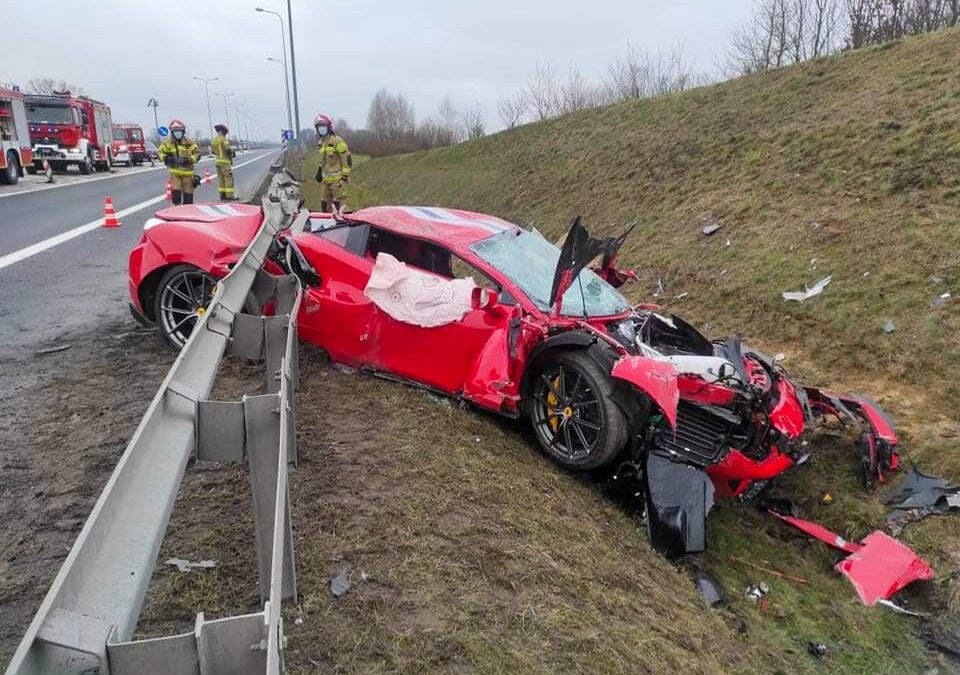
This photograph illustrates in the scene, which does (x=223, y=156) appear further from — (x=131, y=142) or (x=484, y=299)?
(x=131, y=142)

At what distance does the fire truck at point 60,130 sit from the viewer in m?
26.7

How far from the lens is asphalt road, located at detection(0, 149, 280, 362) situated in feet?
19.7

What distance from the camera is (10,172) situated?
67.3 feet

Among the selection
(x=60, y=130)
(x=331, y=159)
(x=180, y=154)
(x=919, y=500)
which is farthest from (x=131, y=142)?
(x=919, y=500)

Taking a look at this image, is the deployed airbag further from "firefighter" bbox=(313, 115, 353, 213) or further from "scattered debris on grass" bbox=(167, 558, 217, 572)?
"firefighter" bbox=(313, 115, 353, 213)

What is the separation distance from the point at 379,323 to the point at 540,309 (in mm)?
1259

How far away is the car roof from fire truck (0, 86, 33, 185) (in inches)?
789

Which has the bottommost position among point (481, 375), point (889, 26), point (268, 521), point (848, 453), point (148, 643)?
point (848, 453)

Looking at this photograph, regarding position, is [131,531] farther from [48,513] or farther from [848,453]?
[848,453]

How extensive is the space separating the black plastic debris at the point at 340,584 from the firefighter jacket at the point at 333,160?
10.5 metres

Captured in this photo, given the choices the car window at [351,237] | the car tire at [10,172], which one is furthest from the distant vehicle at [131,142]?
the car window at [351,237]

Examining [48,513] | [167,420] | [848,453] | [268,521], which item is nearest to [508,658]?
[268,521]

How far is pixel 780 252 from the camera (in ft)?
27.0

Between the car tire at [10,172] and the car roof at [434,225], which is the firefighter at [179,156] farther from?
the car tire at [10,172]
